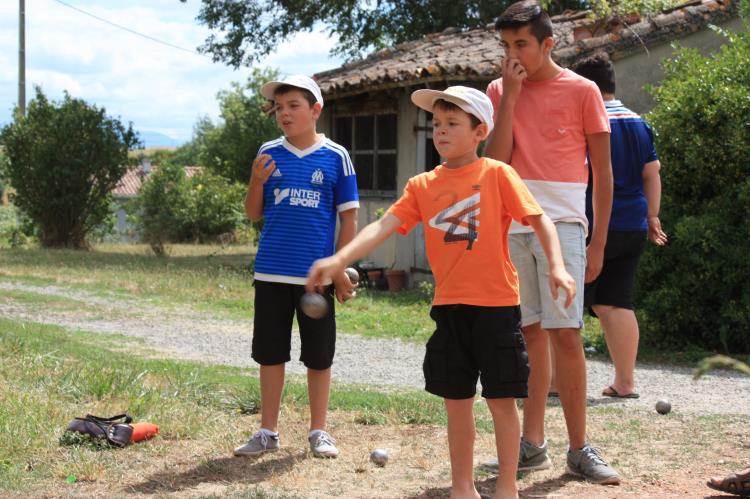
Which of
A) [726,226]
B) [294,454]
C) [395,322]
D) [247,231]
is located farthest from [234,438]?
[247,231]

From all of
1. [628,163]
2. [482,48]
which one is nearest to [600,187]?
[628,163]

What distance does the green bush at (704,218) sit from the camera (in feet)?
28.5

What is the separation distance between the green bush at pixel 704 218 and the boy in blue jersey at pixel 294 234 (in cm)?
456

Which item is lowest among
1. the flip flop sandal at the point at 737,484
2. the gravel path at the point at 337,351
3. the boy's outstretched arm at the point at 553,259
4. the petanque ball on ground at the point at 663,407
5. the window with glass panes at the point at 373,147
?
the gravel path at the point at 337,351

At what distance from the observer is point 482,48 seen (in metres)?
15.9

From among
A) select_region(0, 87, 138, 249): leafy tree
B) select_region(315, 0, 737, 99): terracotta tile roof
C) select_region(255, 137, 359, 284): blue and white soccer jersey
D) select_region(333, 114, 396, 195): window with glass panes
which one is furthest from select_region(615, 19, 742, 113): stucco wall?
select_region(0, 87, 138, 249): leafy tree

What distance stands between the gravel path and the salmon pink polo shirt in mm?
2418

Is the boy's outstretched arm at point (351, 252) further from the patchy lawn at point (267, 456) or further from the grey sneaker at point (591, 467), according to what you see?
the grey sneaker at point (591, 467)

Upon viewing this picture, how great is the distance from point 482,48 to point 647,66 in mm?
4013

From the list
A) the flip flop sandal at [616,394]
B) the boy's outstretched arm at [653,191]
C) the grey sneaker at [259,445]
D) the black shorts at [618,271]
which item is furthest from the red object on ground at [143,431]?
the boy's outstretched arm at [653,191]

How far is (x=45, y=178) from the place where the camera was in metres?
22.8

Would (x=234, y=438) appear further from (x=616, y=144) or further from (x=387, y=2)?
(x=387, y=2)

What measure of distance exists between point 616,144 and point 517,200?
2785 millimetres

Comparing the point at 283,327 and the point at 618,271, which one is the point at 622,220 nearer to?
the point at 618,271
